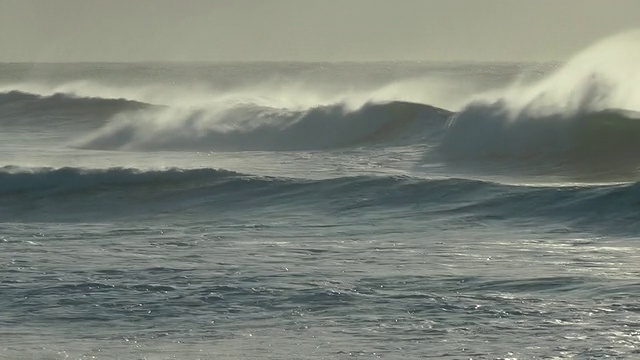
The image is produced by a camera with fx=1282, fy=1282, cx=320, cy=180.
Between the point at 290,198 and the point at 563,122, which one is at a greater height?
the point at 563,122

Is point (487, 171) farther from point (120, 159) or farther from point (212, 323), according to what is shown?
point (212, 323)

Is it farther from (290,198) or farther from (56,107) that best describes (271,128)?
(56,107)

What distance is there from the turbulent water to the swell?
0.17 feet

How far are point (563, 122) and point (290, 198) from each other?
26.1ft

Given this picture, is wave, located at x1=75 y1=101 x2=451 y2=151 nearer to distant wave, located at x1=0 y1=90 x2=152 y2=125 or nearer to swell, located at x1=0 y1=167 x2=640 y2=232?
distant wave, located at x1=0 y1=90 x2=152 y2=125

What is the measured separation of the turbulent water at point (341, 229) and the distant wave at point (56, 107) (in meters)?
6.01

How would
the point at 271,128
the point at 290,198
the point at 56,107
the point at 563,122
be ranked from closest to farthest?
1. the point at 290,198
2. the point at 563,122
3. the point at 271,128
4. the point at 56,107

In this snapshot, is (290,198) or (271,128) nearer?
(290,198)

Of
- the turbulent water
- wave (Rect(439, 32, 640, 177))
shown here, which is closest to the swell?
the turbulent water

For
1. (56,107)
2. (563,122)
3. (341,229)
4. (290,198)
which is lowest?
(341,229)

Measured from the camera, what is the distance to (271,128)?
29.6m

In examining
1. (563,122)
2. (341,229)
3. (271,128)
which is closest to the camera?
(341,229)

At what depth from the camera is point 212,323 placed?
33.9 feet

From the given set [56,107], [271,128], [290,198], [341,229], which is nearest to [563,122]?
[271,128]
